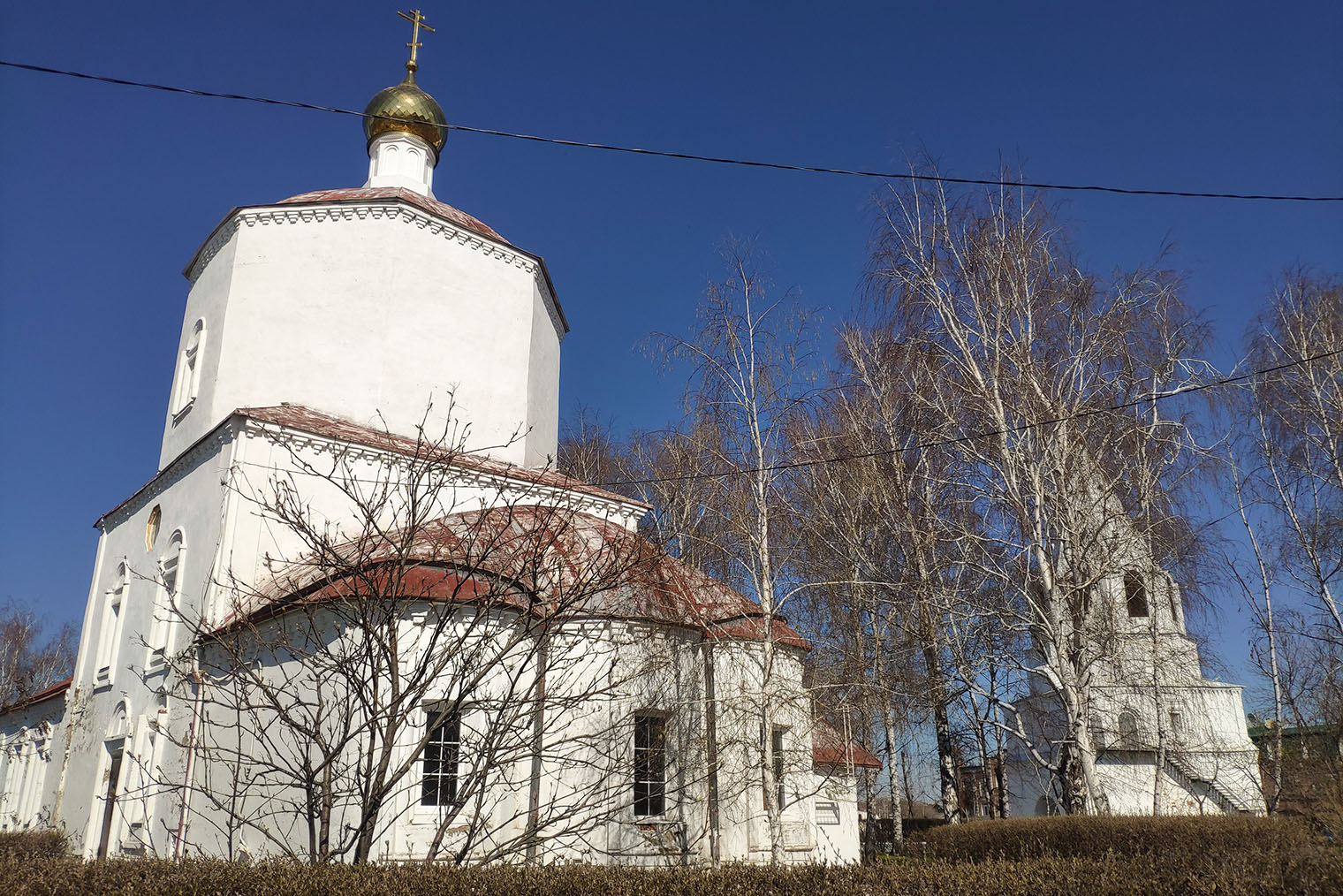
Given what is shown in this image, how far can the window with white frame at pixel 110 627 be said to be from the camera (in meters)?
16.4

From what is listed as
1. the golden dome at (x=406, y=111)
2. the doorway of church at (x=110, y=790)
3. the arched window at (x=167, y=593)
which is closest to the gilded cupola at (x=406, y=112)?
the golden dome at (x=406, y=111)

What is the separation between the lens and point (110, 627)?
669 inches

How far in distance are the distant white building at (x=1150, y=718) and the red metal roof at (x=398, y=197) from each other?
1325 centimetres

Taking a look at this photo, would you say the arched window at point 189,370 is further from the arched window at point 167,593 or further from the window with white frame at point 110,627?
the window with white frame at point 110,627

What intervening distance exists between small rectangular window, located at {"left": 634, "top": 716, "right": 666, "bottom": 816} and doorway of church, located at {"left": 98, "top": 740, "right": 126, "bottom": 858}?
28.8 feet

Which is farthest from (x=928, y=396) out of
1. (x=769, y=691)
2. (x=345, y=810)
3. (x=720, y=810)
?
(x=345, y=810)

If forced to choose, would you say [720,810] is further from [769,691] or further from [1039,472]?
[1039,472]

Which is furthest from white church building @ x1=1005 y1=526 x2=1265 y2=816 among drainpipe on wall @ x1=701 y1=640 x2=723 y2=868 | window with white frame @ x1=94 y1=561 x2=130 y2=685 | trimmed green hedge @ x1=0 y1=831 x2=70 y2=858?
window with white frame @ x1=94 y1=561 x2=130 y2=685

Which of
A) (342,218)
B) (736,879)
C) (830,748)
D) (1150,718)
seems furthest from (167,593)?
(1150,718)

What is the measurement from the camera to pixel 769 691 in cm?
1190

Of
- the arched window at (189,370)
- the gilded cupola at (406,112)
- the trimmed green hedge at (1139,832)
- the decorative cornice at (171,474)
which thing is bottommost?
the trimmed green hedge at (1139,832)

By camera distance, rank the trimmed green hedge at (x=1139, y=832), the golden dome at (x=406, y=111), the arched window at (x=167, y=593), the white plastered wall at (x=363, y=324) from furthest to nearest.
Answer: the golden dome at (x=406, y=111), the white plastered wall at (x=363, y=324), the arched window at (x=167, y=593), the trimmed green hedge at (x=1139, y=832)

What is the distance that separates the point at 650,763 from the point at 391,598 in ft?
20.8

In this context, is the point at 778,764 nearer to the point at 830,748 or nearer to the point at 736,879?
the point at 830,748
